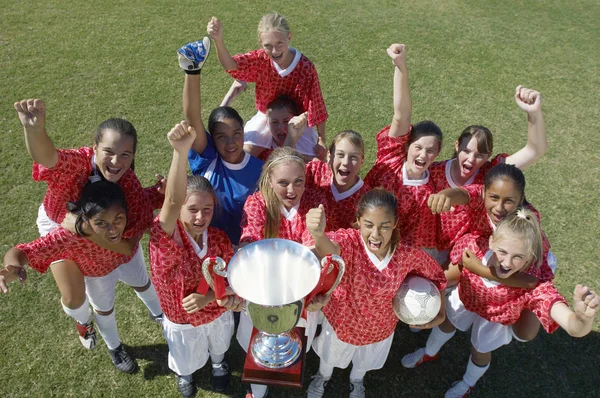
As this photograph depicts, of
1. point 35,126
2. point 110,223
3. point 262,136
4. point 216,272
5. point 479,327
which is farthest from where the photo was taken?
point 262,136

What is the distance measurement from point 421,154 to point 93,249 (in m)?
2.23

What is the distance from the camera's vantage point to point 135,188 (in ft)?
10.2

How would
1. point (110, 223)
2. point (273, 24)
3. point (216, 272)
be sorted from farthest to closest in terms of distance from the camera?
point (273, 24) → point (110, 223) → point (216, 272)

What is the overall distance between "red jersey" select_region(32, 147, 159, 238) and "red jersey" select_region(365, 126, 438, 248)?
5.33ft

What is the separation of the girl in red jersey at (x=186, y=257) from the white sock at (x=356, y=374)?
3.12 feet

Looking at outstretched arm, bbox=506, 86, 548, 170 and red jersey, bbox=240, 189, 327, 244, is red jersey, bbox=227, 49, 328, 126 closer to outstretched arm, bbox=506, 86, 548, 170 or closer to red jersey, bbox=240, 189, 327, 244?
red jersey, bbox=240, 189, 327, 244

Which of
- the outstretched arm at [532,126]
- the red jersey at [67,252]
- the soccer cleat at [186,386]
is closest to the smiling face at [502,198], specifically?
the outstretched arm at [532,126]

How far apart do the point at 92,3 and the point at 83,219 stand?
7340 mm

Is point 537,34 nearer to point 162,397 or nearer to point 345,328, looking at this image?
point 345,328

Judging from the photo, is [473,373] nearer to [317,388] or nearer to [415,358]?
[415,358]

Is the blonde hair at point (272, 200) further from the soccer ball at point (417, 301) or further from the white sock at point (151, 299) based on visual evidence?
the white sock at point (151, 299)

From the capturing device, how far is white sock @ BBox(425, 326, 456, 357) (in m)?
3.43

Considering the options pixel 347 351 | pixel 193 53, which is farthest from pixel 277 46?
pixel 347 351

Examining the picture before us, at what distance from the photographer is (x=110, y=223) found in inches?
110
